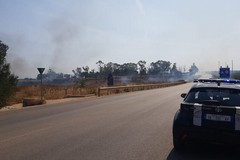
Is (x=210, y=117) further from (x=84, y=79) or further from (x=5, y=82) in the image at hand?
(x=84, y=79)

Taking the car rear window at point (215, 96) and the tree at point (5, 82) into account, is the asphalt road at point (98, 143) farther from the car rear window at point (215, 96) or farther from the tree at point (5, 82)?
the tree at point (5, 82)

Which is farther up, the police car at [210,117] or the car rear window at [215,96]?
the car rear window at [215,96]

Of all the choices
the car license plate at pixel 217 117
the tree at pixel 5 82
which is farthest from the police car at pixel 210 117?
the tree at pixel 5 82

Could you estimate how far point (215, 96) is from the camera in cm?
789

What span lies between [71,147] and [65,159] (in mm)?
1192

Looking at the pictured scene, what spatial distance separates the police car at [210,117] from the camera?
23.2 feet

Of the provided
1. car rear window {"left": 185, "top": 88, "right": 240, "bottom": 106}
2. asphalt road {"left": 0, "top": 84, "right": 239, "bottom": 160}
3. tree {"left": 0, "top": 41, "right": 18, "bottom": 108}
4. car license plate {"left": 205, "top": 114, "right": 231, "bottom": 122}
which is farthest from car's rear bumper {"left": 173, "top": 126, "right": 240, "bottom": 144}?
tree {"left": 0, "top": 41, "right": 18, "bottom": 108}

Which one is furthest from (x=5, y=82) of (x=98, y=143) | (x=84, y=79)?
(x=84, y=79)

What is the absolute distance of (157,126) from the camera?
37.9 feet

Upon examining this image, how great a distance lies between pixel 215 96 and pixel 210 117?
0.79m

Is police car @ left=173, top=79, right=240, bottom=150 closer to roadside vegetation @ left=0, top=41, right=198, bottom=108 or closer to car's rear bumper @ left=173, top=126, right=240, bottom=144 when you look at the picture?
car's rear bumper @ left=173, top=126, right=240, bottom=144

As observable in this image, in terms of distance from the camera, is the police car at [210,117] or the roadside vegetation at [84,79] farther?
the roadside vegetation at [84,79]

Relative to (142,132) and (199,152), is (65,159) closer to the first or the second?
(199,152)

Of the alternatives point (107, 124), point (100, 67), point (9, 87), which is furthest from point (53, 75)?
point (107, 124)
